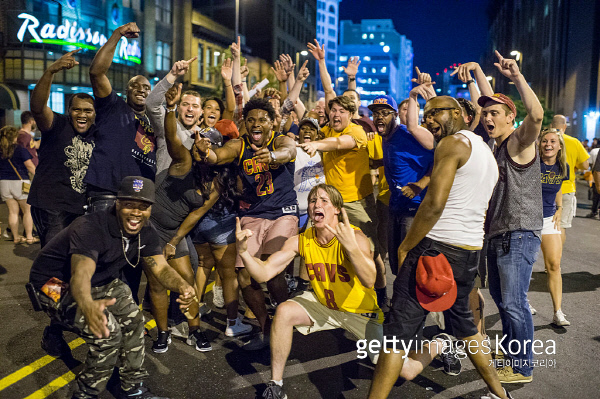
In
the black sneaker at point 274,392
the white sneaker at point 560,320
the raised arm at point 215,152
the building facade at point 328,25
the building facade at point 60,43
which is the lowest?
the black sneaker at point 274,392

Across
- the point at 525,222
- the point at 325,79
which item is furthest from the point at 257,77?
the point at 525,222

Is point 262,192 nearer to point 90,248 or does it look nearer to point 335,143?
→ point 335,143

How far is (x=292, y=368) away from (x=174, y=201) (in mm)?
1893

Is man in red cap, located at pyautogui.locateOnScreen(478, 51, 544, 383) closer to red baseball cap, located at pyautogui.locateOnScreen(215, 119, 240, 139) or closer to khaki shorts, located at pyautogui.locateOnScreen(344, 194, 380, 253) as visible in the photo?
khaki shorts, located at pyautogui.locateOnScreen(344, 194, 380, 253)

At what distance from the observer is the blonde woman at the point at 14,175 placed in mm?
9500

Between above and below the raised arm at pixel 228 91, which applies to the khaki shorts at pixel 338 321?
below

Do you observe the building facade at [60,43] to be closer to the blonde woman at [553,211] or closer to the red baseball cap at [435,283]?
the blonde woman at [553,211]

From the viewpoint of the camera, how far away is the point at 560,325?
17.5ft

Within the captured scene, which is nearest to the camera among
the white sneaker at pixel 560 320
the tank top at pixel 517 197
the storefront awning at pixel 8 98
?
the tank top at pixel 517 197

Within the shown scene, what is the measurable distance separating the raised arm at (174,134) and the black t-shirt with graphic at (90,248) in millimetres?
1105

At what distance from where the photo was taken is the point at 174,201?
4957mm

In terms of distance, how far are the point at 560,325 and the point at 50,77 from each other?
5.44 m

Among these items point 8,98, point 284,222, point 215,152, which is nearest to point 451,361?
point 284,222

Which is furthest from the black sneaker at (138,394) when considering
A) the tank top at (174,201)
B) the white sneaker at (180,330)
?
the tank top at (174,201)
